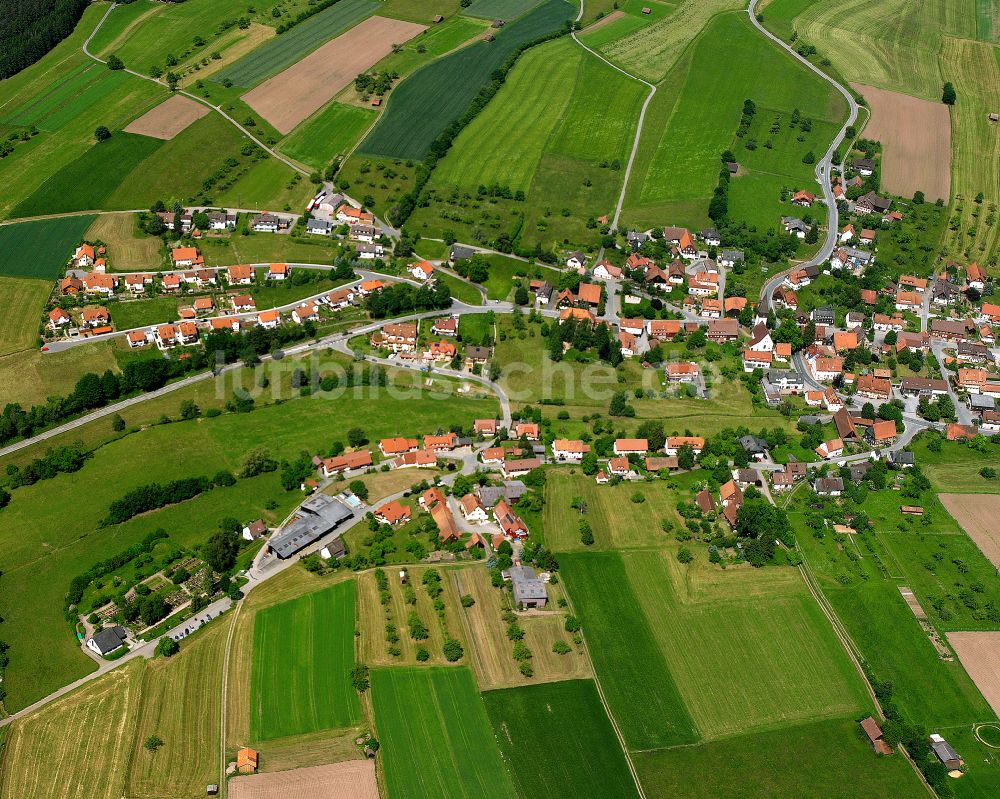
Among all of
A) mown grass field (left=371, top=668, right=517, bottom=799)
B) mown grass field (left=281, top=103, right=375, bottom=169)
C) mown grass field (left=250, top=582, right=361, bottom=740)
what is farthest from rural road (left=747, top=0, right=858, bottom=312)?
mown grass field (left=250, top=582, right=361, bottom=740)

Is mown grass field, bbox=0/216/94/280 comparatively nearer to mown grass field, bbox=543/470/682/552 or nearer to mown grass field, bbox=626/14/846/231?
mown grass field, bbox=543/470/682/552

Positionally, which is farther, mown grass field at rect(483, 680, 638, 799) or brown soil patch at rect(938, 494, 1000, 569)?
brown soil patch at rect(938, 494, 1000, 569)

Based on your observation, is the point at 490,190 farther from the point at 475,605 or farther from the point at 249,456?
the point at 475,605

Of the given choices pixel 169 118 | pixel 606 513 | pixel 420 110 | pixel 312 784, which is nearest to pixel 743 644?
pixel 606 513

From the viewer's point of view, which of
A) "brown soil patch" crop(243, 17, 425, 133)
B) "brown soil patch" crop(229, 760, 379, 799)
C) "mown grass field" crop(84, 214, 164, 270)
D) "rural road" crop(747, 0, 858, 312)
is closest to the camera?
"brown soil patch" crop(229, 760, 379, 799)

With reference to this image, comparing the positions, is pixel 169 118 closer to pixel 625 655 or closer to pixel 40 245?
pixel 40 245

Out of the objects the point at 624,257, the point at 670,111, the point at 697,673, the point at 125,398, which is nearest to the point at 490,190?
the point at 624,257
